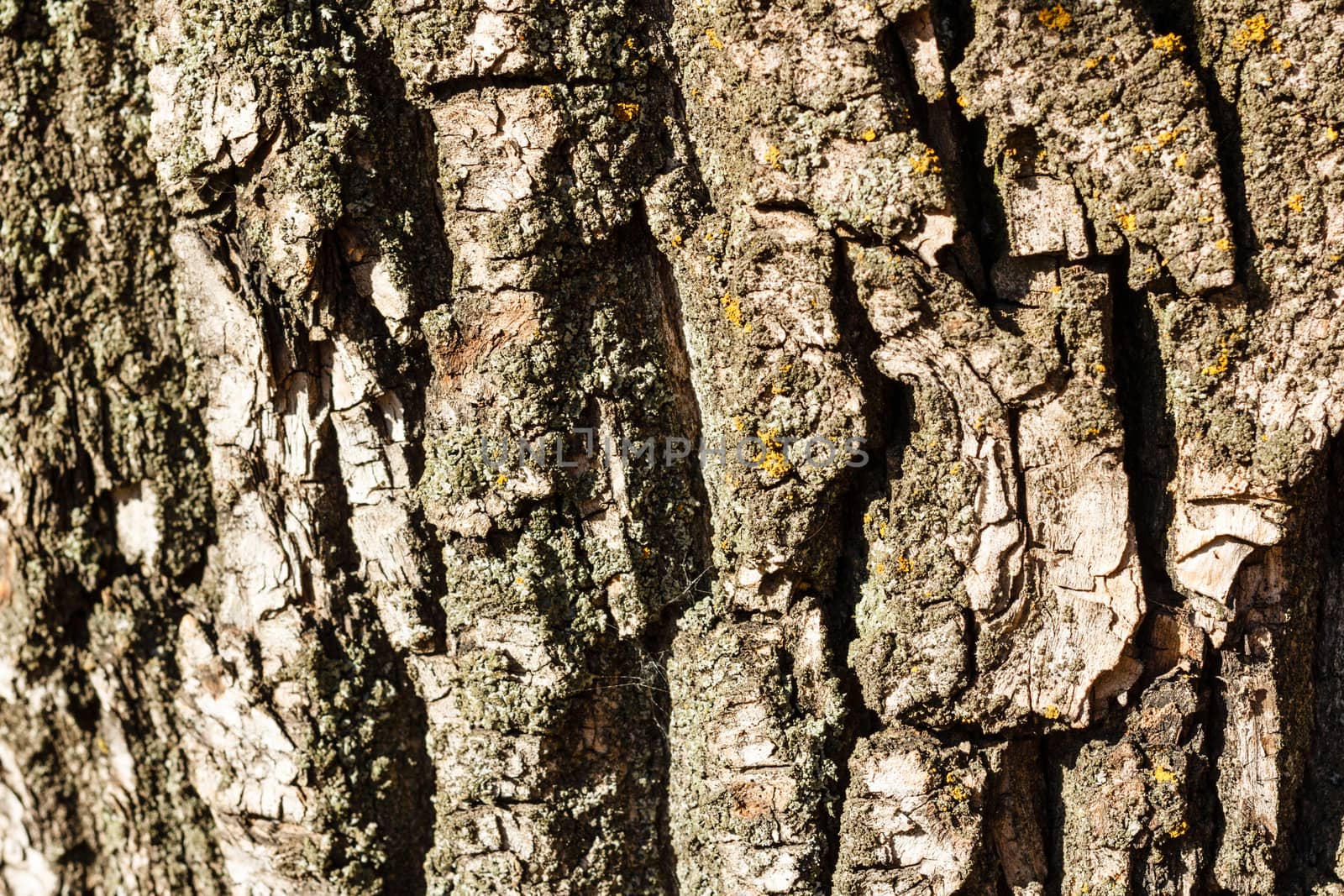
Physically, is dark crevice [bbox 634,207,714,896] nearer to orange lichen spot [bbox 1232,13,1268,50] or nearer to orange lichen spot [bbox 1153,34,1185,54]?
orange lichen spot [bbox 1153,34,1185,54]

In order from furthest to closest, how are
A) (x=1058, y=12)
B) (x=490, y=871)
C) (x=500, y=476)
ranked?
1. (x=490, y=871)
2. (x=500, y=476)
3. (x=1058, y=12)

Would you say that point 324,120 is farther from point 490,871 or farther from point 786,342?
point 490,871

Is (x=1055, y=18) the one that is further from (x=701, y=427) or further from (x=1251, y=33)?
(x=701, y=427)

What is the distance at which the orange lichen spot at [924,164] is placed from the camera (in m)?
1.97

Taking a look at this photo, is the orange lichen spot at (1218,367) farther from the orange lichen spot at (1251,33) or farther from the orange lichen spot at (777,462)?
the orange lichen spot at (777,462)

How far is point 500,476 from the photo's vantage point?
220cm

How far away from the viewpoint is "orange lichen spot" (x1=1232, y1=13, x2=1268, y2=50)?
6.39 feet

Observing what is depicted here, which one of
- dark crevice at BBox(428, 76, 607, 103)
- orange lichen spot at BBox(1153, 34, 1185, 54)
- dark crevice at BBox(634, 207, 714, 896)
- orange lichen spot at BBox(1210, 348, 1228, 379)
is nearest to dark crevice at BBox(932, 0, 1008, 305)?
orange lichen spot at BBox(1153, 34, 1185, 54)

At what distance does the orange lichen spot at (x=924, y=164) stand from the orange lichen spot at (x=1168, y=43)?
46 cm

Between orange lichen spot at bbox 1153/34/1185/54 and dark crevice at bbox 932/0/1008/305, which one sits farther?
dark crevice at bbox 932/0/1008/305

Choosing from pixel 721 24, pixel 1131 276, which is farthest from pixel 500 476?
pixel 1131 276

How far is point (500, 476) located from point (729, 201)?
0.79 m

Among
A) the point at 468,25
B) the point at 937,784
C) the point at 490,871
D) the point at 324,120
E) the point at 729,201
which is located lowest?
the point at 490,871

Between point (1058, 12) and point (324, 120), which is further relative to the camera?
point (324, 120)
